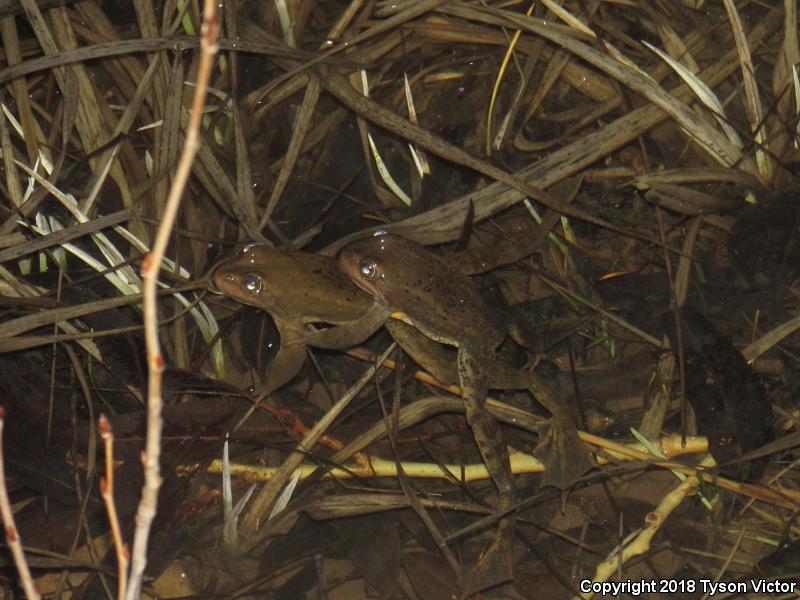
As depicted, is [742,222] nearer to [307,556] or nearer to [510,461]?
[510,461]

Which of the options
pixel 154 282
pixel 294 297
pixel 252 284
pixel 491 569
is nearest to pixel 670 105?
pixel 294 297

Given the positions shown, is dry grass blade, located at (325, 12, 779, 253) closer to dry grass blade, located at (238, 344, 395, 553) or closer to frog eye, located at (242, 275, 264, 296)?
frog eye, located at (242, 275, 264, 296)

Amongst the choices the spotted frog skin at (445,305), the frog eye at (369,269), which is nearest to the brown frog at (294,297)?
the spotted frog skin at (445,305)

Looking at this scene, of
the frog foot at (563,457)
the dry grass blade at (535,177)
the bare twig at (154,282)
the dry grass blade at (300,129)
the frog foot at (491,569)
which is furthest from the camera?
the dry grass blade at (300,129)

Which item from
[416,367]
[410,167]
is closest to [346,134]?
[410,167]

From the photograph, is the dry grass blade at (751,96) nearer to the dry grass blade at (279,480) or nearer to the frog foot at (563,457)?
the frog foot at (563,457)
